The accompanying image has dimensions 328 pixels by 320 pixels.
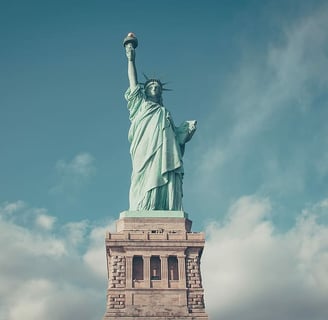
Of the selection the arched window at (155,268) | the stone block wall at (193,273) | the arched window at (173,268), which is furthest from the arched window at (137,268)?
the stone block wall at (193,273)

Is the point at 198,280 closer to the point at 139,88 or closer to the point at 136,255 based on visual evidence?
the point at 136,255

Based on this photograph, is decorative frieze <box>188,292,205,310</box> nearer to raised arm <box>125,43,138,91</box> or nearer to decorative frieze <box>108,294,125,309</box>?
decorative frieze <box>108,294,125,309</box>

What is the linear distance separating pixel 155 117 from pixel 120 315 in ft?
55.4

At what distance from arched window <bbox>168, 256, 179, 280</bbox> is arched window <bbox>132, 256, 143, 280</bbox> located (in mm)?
2005

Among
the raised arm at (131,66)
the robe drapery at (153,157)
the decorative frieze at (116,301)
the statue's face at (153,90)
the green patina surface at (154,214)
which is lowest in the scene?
A: the decorative frieze at (116,301)

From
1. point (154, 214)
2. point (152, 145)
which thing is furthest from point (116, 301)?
point (152, 145)

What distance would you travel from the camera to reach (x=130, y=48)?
5553 centimetres

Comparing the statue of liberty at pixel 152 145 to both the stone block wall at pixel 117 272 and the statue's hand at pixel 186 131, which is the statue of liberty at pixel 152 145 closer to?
the statue's hand at pixel 186 131

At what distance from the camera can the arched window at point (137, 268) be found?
149 feet

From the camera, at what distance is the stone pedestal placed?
4375cm

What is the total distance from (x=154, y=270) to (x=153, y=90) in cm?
1616

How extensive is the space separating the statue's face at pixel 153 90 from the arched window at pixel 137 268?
15014mm

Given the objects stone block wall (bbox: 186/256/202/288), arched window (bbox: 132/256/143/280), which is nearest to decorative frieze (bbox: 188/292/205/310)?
stone block wall (bbox: 186/256/202/288)

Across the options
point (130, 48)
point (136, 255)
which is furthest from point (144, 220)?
point (130, 48)
